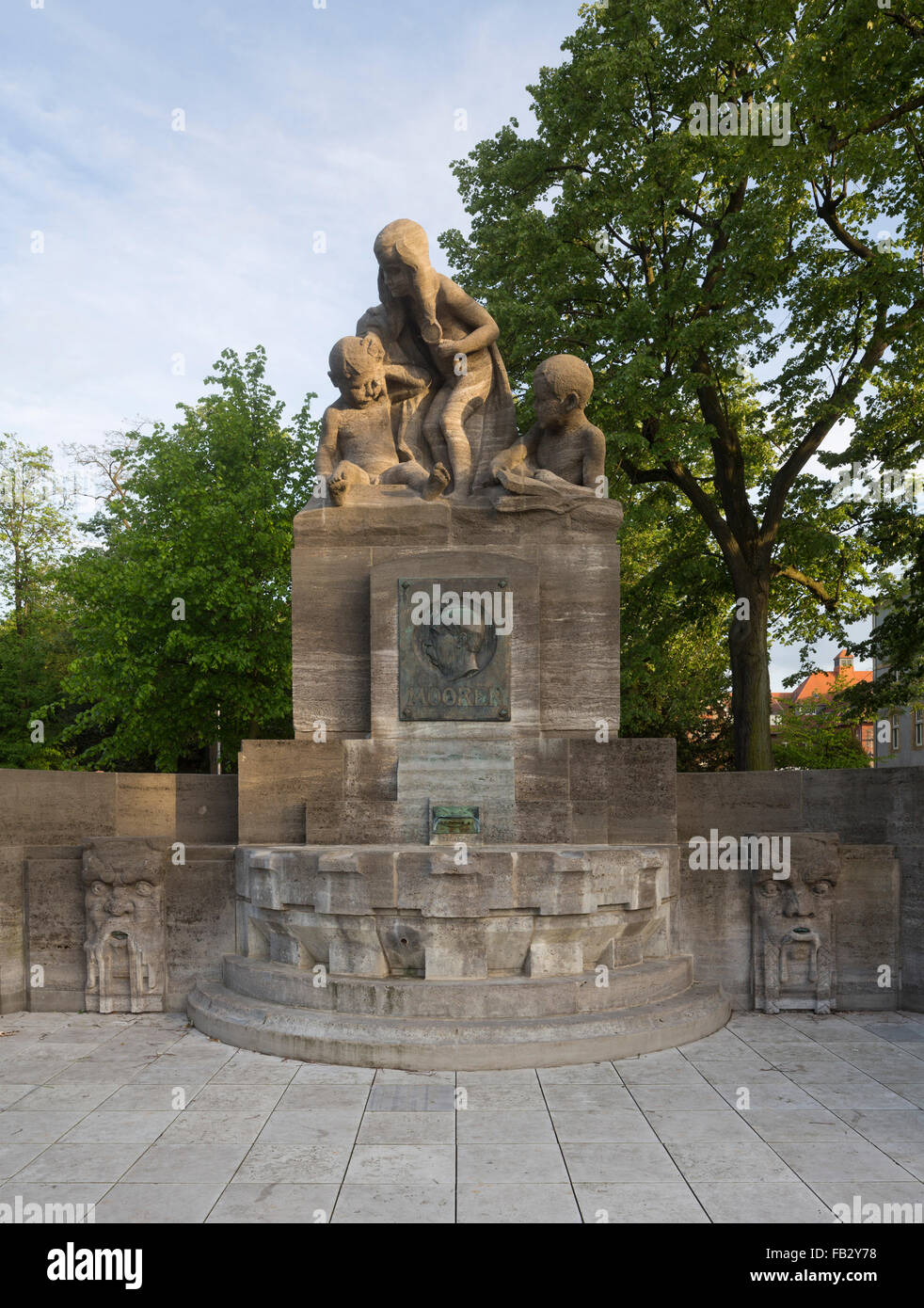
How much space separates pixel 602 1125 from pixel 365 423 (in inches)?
265

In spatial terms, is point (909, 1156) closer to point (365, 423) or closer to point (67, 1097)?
point (67, 1097)

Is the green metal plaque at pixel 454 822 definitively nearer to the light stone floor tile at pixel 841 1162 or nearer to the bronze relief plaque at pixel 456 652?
the bronze relief plaque at pixel 456 652

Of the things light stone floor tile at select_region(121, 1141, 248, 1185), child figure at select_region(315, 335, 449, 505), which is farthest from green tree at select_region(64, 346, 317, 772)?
light stone floor tile at select_region(121, 1141, 248, 1185)

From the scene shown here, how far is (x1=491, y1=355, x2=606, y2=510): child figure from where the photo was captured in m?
9.03

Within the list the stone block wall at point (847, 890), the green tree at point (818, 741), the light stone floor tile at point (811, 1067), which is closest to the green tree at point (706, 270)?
the green tree at point (818, 741)

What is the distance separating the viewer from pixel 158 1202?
466cm

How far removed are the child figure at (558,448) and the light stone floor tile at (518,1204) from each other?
19.1 ft

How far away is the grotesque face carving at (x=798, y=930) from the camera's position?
848cm

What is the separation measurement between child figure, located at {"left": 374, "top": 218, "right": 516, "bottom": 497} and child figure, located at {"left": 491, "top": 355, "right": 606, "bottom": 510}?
1.36ft

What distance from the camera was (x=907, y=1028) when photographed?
803 centimetres

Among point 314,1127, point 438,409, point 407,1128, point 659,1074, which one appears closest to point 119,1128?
point 314,1127

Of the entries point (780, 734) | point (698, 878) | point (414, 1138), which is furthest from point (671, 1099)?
point (780, 734)

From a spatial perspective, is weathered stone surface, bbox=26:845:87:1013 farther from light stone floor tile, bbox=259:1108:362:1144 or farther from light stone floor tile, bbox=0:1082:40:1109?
light stone floor tile, bbox=259:1108:362:1144

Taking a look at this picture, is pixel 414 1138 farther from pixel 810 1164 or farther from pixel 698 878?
pixel 698 878
